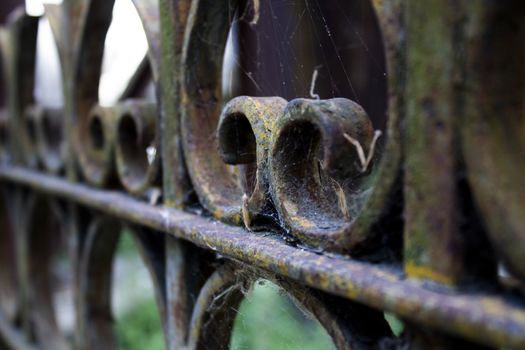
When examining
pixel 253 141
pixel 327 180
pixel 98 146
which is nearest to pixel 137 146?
pixel 98 146

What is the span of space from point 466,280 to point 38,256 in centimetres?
171

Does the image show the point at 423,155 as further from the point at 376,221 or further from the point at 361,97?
the point at 361,97

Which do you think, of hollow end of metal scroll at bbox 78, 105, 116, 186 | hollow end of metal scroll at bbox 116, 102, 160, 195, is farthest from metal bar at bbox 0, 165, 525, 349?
hollow end of metal scroll at bbox 78, 105, 116, 186

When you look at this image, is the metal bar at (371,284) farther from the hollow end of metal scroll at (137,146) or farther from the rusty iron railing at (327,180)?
the hollow end of metal scroll at (137,146)

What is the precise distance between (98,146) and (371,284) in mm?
976

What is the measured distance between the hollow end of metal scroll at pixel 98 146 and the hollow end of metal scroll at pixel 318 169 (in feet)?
1.94

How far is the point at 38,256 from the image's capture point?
1914 mm

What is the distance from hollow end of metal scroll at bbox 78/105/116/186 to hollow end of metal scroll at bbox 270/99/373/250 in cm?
59

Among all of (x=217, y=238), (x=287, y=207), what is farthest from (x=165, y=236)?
(x=287, y=207)

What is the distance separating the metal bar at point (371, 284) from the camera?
444mm

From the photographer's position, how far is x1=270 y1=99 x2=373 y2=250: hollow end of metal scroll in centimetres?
62

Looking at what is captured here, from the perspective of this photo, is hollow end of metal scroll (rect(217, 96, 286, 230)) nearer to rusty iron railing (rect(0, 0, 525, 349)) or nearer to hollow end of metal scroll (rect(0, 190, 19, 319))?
rusty iron railing (rect(0, 0, 525, 349))

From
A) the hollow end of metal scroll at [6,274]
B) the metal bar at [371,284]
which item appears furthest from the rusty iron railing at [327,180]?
the hollow end of metal scroll at [6,274]

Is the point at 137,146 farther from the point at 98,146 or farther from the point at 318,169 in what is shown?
the point at 318,169
